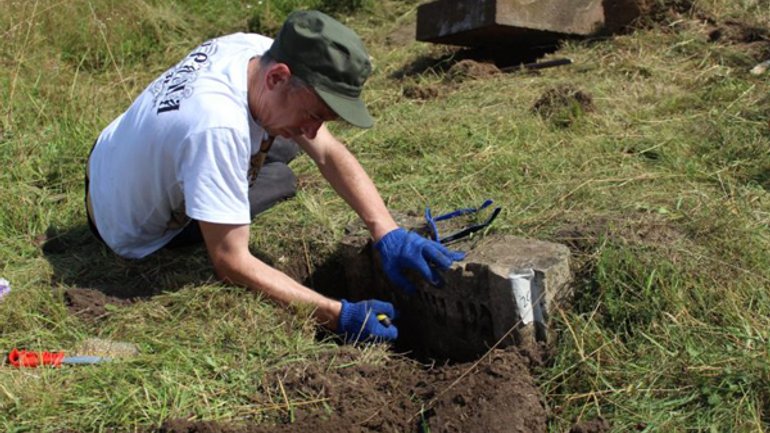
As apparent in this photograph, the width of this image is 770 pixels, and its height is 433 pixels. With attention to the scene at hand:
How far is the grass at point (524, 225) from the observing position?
2539 millimetres

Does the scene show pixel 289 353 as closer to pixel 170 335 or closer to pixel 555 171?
pixel 170 335

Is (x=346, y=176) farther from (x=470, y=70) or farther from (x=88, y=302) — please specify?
(x=470, y=70)

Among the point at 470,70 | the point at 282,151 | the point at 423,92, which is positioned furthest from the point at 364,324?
the point at 470,70

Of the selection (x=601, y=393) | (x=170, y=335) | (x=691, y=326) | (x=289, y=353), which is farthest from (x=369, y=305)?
(x=691, y=326)

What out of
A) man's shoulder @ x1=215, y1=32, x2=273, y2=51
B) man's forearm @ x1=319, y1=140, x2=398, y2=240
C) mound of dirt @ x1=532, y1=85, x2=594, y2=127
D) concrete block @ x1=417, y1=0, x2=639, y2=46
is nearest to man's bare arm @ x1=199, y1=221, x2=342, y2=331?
man's forearm @ x1=319, y1=140, x2=398, y2=240

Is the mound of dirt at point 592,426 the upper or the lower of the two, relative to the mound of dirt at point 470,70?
upper

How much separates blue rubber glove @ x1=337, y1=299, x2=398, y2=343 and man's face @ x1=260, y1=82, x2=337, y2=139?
24.2 inches

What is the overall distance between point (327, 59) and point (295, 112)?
0.76 feet

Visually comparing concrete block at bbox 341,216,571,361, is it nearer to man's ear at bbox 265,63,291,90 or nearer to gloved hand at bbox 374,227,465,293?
gloved hand at bbox 374,227,465,293

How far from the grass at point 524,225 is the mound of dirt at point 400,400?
0.08 meters

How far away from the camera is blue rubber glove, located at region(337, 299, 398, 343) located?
9.82 ft

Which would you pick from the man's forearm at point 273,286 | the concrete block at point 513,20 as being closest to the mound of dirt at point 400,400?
the man's forearm at point 273,286

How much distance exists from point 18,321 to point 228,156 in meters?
0.97

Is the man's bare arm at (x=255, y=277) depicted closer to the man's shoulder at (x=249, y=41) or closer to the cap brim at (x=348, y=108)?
the cap brim at (x=348, y=108)
